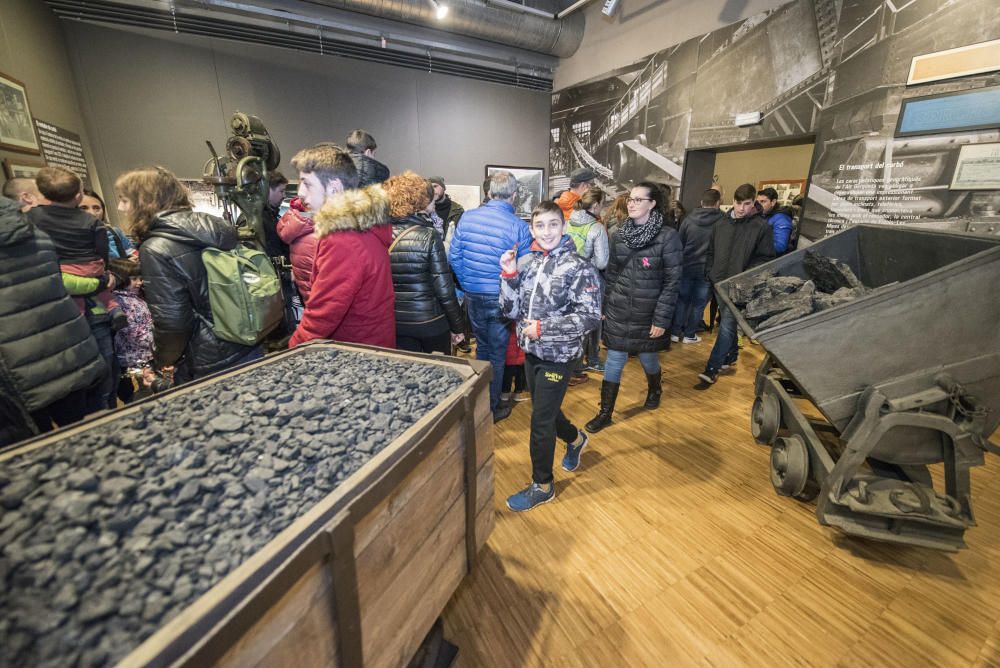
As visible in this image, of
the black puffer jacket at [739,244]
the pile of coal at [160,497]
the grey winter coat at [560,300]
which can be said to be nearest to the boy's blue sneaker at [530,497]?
the grey winter coat at [560,300]

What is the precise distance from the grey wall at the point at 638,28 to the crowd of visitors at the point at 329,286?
409 cm

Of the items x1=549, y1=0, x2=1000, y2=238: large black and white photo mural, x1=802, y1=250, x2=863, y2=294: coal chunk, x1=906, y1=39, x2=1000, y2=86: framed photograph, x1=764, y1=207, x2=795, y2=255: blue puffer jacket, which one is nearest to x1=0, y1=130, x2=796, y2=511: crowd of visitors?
x1=802, y1=250, x2=863, y2=294: coal chunk

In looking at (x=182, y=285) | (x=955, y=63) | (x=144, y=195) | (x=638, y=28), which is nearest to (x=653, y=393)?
(x=182, y=285)

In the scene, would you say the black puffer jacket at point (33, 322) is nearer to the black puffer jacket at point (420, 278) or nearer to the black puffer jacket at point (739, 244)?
the black puffer jacket at point (420, 278)

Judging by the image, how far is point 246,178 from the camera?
2475 mm

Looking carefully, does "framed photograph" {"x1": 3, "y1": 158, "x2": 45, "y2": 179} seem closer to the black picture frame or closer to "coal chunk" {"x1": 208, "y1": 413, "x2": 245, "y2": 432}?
"coal chunk" {"x1": 208, "y1": 413, "x2": 245, "y2": 432}

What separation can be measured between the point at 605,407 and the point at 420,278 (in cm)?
163

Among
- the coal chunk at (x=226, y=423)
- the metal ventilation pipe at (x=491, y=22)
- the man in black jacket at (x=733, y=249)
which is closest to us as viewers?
the coal chunk at (x=226, y=423)

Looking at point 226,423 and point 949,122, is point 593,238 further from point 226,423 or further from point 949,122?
point 949,122

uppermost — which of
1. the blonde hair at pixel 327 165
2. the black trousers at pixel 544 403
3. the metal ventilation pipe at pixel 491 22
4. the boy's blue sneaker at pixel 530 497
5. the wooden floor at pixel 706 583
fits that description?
the metal ventilation pipe at pixel 491 22

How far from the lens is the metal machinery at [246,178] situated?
2.49 m

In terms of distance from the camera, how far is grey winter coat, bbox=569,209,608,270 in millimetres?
3285

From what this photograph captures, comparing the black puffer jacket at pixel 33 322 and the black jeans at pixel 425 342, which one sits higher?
the black puffer jacket at pixel 33 322

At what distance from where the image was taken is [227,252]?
5.99ft
